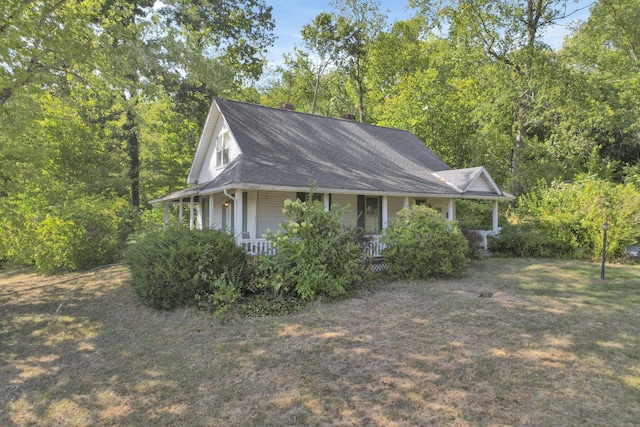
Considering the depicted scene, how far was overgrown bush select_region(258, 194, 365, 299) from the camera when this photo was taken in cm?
802

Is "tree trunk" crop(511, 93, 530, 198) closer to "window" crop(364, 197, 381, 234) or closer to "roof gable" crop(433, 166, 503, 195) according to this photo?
"roof gable" crop(433, 166, 503, 195)

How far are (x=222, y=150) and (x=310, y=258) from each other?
8.22 meters

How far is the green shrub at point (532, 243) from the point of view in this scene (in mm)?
13625

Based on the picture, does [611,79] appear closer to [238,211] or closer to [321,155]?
[321,155]

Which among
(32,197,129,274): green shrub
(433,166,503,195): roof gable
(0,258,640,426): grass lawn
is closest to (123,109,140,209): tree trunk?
(32,197,129,274): green shrub

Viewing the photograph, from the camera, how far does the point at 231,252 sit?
8.23m

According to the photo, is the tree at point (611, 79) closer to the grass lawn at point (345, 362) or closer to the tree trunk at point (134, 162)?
the grass lawn at point (345, 362)

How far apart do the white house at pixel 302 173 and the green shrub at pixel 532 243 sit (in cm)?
122

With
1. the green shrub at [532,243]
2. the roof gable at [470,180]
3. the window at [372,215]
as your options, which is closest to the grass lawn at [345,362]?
the green shrub at [532,243]

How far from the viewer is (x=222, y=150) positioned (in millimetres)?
14703

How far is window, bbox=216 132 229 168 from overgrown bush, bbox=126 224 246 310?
6.56 metres

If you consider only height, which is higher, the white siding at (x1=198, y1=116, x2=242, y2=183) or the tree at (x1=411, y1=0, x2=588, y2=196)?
the tree at (x1=411, y1=0, x2=588, y2=196)

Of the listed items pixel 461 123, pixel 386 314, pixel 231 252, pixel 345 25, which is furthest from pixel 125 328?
pixel 345 25

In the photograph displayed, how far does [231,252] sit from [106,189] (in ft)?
47.3
